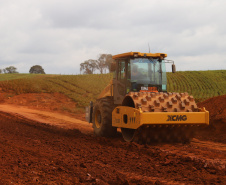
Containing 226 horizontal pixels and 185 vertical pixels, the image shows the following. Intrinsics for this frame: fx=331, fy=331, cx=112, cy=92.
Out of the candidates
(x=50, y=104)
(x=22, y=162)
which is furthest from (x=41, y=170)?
(x=50, y=104)

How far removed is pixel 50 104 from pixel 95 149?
20805 millimetres

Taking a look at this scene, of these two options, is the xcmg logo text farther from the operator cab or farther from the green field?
the green field

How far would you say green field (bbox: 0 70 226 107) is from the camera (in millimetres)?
33656

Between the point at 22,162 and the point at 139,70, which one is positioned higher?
the point at 139,70

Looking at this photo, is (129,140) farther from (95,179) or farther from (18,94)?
(18,94)

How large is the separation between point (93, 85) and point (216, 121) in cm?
2676

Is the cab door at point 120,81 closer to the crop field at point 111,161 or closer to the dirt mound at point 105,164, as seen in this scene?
the crop field at point 111,161

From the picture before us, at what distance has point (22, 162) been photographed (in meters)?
7.01

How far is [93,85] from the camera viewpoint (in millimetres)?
39844

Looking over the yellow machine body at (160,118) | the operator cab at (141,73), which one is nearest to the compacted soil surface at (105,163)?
the yellow machine body at (160,118)

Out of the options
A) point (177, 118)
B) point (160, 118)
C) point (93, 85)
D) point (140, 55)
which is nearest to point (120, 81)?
point (140, 55)

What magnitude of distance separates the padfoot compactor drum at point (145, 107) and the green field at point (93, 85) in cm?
1828

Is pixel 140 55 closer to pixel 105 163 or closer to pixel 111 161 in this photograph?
pixel 111 161

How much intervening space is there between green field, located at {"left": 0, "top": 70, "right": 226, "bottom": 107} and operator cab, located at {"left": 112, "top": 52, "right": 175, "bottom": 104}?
1863 centimetres
